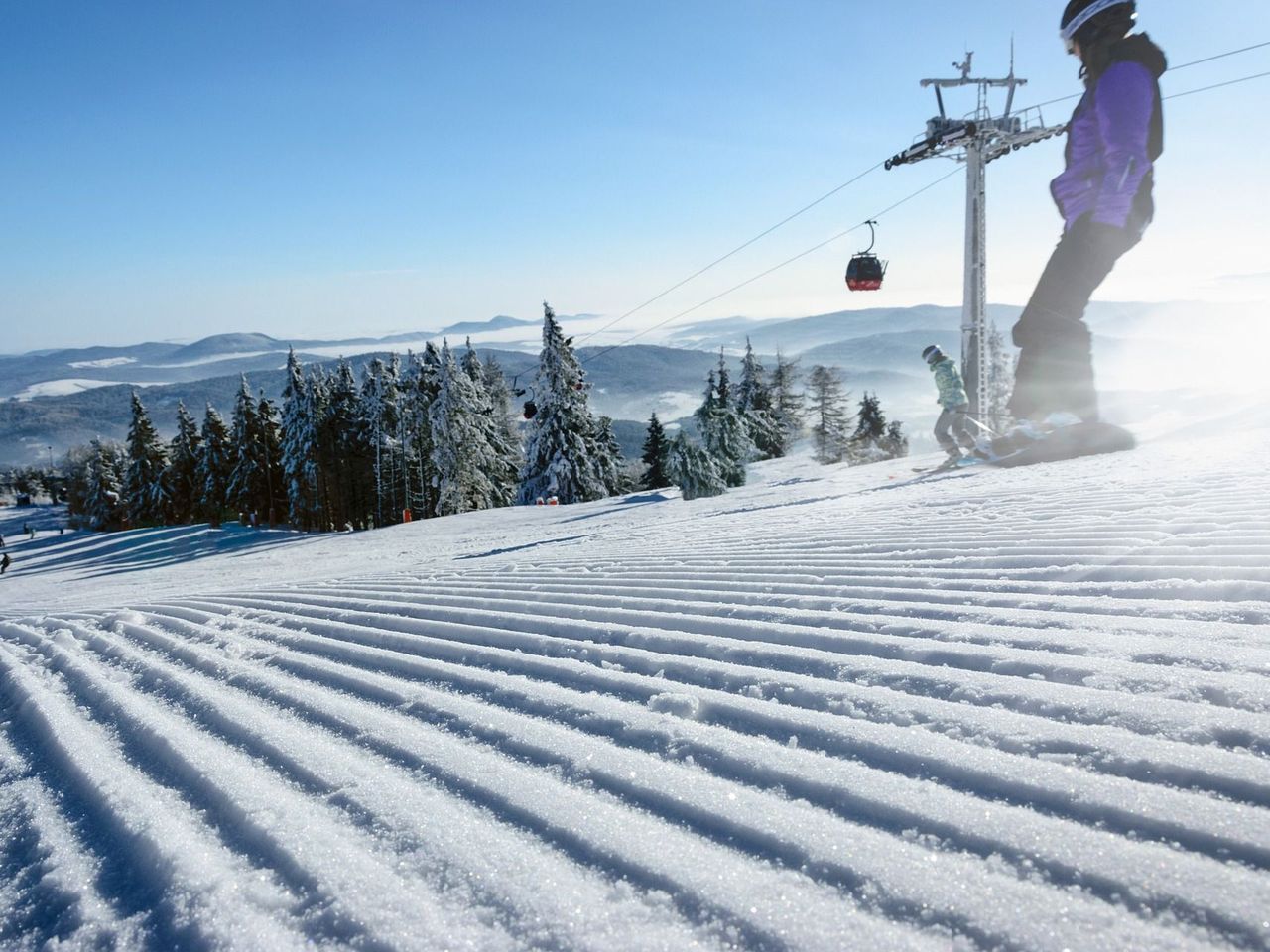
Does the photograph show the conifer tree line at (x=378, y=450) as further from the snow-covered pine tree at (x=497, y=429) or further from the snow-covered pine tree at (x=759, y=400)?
the snow-covered pine tree at (x=759, y=400)

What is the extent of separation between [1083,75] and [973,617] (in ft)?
38.0

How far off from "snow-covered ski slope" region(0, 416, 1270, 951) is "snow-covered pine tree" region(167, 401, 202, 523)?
51.7m

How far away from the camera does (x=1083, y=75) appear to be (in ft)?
35.3

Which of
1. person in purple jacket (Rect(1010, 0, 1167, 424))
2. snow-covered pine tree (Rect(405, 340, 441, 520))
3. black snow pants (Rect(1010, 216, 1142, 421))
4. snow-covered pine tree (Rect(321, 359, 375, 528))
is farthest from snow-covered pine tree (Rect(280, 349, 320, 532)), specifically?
person in purple jacket (Rect(1010, 0, 1167, 424))

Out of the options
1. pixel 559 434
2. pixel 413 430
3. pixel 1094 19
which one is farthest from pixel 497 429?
pixel 1094 19

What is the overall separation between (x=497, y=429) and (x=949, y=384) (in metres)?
35.2

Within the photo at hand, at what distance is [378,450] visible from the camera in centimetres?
4000

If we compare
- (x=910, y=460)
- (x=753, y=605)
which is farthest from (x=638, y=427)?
(x=753, y=605)

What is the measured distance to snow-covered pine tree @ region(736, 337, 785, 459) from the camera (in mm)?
50000

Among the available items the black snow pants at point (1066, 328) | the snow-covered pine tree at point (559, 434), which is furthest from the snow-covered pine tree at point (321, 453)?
the black snow pants at point (1066, 328)

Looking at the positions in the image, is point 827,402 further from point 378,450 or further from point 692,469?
point 692,469

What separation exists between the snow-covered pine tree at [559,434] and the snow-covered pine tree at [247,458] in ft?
66.4

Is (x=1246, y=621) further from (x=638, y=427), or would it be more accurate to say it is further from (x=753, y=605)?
(x=638, y=427)

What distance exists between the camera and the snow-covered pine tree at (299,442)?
38.6 m
